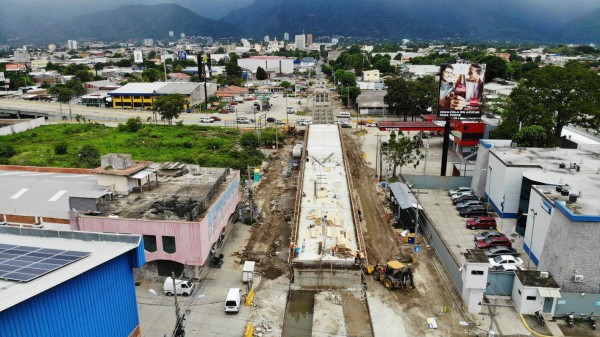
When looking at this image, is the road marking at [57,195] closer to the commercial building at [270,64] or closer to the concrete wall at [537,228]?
the concrete wall at [537,228]

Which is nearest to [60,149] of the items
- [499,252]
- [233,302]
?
[233,302]

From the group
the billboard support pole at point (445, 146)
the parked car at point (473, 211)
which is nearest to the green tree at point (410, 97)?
the billboard support pole at point (445, 146)

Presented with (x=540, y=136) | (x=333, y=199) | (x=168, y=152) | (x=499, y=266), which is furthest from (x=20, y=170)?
(x=540, y=136)

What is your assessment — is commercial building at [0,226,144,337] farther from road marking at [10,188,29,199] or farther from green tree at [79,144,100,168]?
green tree at [79,144,100,168]

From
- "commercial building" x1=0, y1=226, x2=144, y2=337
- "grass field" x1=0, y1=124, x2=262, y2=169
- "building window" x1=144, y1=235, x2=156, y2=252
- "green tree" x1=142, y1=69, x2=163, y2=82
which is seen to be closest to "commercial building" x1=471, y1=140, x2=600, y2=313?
"commercial building" x1=0, y1=226, x2=144, y2=337

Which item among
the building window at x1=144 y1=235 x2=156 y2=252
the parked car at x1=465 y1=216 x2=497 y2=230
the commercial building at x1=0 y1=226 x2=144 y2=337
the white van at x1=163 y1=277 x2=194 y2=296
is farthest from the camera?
the parked car at x1=465 y1=216 x2=497 y2=230

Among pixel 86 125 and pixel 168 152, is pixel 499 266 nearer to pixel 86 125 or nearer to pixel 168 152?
pixel 168 152

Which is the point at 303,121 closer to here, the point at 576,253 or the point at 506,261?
the point at 506,261
